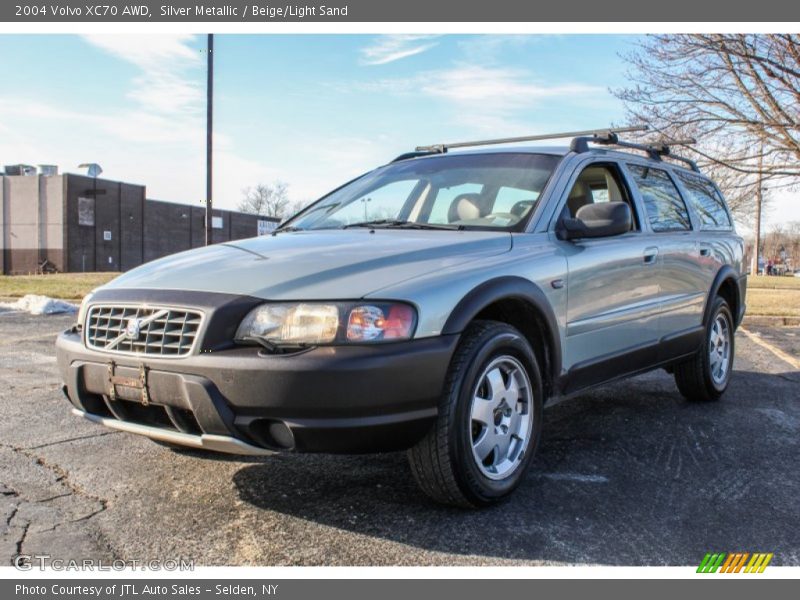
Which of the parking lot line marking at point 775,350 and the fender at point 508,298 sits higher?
the fender at point 508,298

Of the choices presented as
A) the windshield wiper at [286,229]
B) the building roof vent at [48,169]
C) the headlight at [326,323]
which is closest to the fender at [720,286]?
the windshield wiper at [286,229]

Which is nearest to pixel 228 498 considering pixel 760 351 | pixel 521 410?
pixel 521 410

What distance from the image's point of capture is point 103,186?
50.3 m

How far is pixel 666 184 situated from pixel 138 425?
4.12 m

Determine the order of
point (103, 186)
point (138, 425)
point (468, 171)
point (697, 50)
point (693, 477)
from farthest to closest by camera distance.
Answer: point (103, 186)
point (697, 50)
point (468, 171)
point (693, 477)
point (138, 425)

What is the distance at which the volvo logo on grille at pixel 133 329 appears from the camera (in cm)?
313

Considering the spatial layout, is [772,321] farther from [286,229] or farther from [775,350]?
[286,229]

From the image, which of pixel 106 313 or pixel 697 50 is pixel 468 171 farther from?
pixel 697 50

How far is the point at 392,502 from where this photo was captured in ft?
11.1

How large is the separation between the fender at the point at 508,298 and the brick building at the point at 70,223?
151ft

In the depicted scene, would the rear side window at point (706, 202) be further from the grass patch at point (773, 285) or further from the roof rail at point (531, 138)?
the grass patch at point (773, 285)

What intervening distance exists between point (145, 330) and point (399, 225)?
1.57 meters

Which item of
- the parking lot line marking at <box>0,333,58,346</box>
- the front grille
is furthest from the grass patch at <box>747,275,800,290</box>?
the front grille
